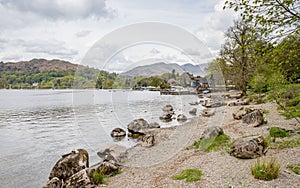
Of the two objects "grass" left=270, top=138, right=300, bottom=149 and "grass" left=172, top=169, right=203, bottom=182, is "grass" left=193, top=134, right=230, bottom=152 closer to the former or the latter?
"grass" left=270, top=138, right=300, bottom=149

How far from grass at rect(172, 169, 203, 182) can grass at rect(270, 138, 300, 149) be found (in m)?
4.07

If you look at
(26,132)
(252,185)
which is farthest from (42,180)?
(26,132)

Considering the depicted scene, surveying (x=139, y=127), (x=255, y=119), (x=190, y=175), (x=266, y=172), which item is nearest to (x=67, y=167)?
(x=190, y=175)

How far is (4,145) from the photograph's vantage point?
21.9 meters

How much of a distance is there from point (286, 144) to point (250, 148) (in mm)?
2156

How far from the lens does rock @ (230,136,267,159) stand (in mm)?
10078

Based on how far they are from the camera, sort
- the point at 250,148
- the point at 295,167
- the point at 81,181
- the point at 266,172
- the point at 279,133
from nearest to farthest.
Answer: the point at 266,172, the point at 295,167, the point at 81,181, the point at 250,148, the point at 279,133

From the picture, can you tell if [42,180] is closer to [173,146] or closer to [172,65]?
[173,146]

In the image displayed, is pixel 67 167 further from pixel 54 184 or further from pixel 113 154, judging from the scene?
pixel 113 154

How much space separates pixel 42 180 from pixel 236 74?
43362 millimetres

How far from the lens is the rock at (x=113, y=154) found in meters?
14.6

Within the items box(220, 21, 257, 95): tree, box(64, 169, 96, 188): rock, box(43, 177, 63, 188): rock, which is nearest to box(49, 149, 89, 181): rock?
box(43, 177, 63, 188): rock

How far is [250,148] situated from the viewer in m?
10.2

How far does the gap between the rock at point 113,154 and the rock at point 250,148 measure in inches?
278
